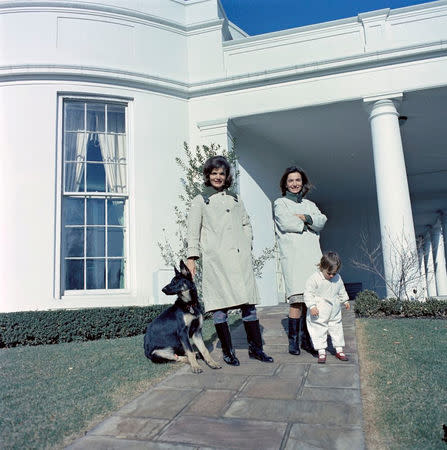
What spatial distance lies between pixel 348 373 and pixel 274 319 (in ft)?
8.91

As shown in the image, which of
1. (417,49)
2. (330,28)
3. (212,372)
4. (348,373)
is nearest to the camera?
(348,373)

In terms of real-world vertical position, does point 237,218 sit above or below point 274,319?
above

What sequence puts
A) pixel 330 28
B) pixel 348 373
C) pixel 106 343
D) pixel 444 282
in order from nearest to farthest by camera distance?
pixel 348 373 → pixel 106 343 → pixel 330 28 → pixel 444 282

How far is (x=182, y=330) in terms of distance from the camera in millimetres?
3455

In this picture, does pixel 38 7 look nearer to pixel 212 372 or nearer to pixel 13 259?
pixel 13 259

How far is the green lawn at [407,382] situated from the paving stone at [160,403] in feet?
3.83

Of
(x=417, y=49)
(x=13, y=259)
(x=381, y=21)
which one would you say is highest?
(x=381, y=21)

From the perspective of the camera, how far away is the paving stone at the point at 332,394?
2.61 m

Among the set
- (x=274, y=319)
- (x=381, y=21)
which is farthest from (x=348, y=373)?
(x=381, y=21)

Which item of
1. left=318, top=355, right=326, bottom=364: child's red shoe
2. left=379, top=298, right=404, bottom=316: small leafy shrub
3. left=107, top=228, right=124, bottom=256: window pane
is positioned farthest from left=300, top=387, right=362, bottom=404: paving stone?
left=107, top=228, right=124, bottom=256: window pane

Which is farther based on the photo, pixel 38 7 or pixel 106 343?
pixel 38 7

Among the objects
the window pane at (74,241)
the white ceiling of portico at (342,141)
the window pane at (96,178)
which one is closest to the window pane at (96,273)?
the window pane at (74,241)

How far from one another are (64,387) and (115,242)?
4.23 meters

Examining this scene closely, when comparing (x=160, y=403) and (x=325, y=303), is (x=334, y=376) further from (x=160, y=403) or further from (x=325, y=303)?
(x=160, y=403)
